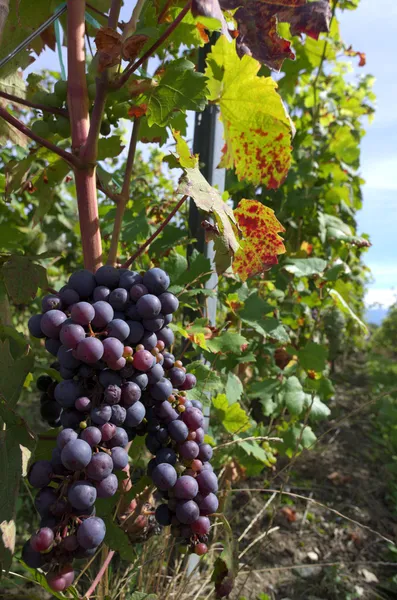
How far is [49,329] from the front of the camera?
80 centimetres

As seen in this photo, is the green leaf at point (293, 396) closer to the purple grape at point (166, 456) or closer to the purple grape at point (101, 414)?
the purple grape at point (166, 456)

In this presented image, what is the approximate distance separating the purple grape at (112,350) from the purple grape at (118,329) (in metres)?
0.02

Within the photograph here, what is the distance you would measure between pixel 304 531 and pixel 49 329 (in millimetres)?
2412

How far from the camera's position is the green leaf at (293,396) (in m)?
2.22

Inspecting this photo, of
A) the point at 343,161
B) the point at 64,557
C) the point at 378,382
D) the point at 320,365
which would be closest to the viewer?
the point at 64,557

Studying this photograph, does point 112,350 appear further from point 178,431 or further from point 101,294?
point 178,431

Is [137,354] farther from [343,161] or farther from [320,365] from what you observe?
[343,161]

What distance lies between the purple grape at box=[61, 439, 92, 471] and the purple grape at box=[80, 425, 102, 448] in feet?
0.07

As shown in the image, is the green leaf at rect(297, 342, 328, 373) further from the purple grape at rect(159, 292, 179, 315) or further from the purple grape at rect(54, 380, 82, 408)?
the purple grape at rect(54, 380, 82, 408)

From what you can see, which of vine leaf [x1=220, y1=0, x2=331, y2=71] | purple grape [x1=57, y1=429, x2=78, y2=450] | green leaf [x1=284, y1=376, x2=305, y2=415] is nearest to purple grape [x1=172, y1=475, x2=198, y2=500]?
purple grape [x1=57, y1=429, x2=78, y2=450]

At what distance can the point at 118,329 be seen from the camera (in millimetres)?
803

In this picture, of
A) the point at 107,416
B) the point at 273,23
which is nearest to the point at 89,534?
the point at 107,416

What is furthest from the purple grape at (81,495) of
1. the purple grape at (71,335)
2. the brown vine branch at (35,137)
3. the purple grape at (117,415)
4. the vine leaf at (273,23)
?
the vine leaf at (273,23)

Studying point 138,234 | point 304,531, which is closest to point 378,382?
point 304,531
